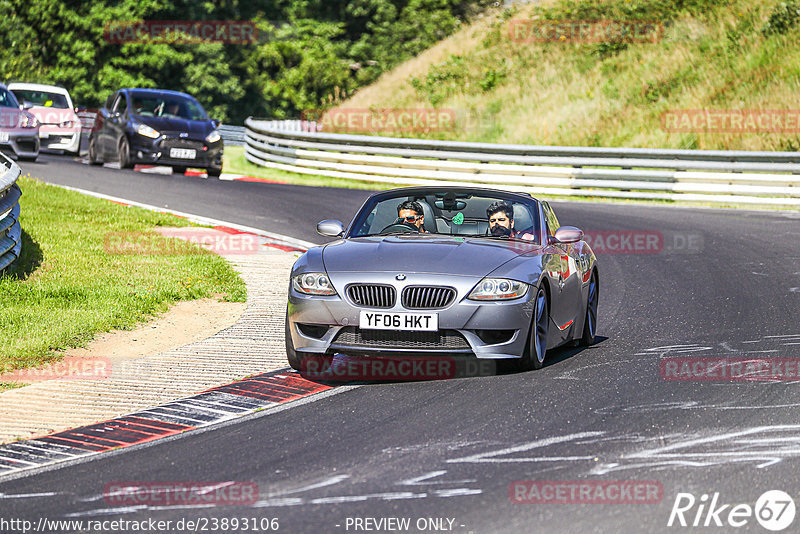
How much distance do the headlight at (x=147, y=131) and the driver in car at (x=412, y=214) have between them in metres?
16.0

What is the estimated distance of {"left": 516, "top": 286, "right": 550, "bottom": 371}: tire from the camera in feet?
27.9

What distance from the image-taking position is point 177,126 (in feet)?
82.4

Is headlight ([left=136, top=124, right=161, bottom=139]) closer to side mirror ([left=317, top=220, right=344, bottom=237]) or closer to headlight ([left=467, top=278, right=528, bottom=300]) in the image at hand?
side mirror ([left=317, top=220, right=344, bottom=237])

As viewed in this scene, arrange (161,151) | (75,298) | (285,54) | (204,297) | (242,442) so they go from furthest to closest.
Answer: (285,54), (161,151), (204,297), (75,298), (242,442)

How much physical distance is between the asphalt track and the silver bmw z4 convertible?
28 centimetres

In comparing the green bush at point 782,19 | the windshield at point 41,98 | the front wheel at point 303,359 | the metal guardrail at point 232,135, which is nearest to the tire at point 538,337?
the front wheel at point 303,359

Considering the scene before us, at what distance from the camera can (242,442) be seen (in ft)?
22.1

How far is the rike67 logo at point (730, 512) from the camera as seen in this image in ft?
17.1

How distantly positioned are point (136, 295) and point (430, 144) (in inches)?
631

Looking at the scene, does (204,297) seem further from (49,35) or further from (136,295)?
(49,35)

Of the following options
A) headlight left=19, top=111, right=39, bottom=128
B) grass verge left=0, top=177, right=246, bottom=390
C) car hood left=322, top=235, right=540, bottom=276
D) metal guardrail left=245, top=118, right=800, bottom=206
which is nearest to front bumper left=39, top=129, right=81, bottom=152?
headlight left=19, top=111, right=39, bottom=128

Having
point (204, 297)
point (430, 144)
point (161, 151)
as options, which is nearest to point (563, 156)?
point (430, 144)

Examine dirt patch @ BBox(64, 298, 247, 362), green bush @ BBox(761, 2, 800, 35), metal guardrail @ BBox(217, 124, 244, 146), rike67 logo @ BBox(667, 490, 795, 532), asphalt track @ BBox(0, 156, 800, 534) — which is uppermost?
green bush @ BBox(761, 2, 800, 35)

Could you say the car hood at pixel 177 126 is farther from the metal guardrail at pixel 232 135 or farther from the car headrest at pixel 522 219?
the metal guardrail at pixel 232 135
